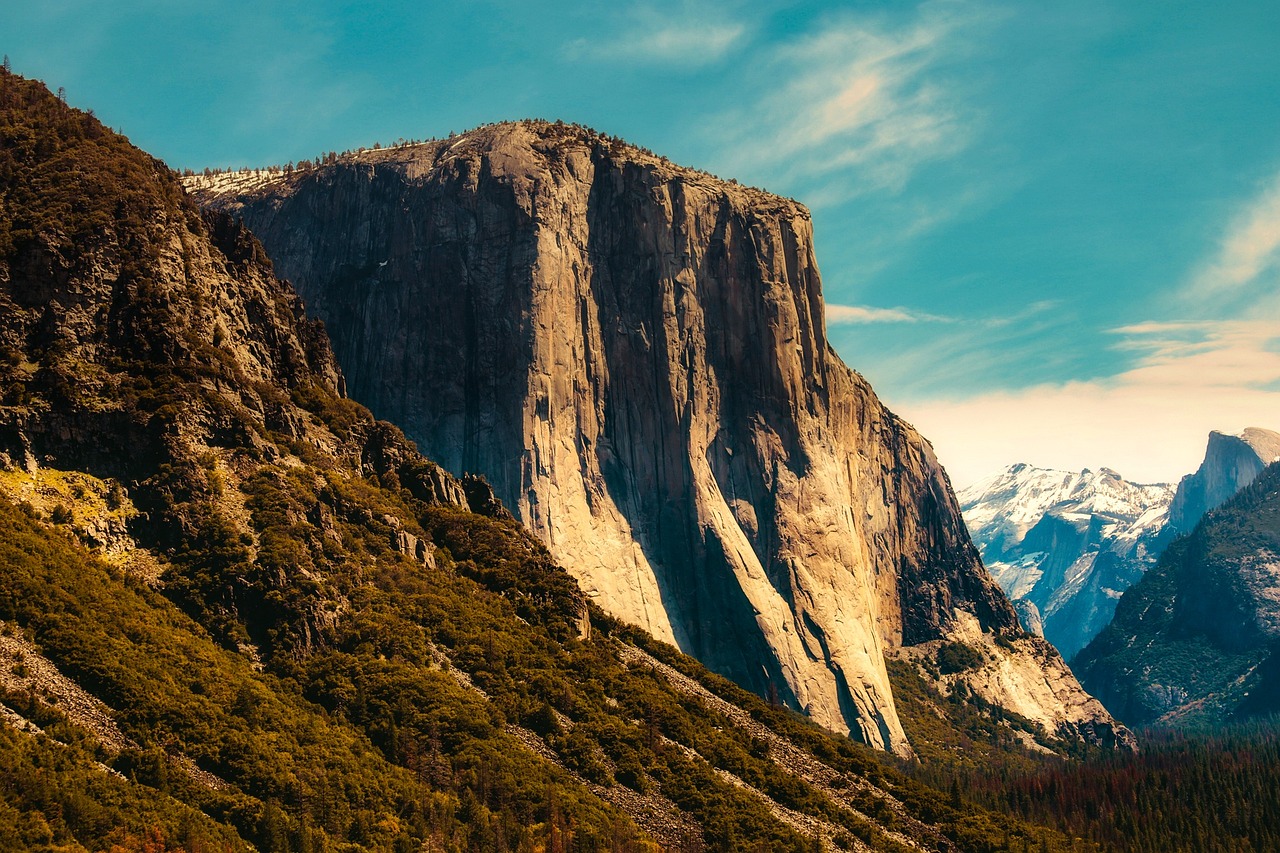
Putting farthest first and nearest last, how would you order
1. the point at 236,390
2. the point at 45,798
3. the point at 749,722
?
the point at 749,722 → the point at 236,390 → the point at 45,798

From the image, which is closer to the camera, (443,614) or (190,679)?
(190,679)

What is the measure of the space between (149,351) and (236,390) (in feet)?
32.5

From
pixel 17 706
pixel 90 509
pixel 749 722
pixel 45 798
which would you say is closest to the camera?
pixel 45 798

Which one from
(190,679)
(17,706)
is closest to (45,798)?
(17,706)

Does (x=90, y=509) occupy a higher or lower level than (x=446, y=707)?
higher

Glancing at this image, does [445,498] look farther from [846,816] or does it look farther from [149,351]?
[846,816]

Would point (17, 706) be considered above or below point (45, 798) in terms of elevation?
above

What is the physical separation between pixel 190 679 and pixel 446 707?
79.9 ft

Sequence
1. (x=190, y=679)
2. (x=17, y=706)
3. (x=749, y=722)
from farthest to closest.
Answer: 1. (x=749, y=722)
2. (x=190, y=679)
3. (x=17, y=706)

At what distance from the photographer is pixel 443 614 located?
139 metres

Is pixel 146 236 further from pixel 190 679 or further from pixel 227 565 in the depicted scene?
pixel 190 679

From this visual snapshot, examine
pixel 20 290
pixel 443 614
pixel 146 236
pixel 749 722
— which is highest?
pixel 146 236

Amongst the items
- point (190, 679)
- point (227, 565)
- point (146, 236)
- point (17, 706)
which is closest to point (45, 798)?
point (17, 706)

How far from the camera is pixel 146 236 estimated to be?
146125 mm
